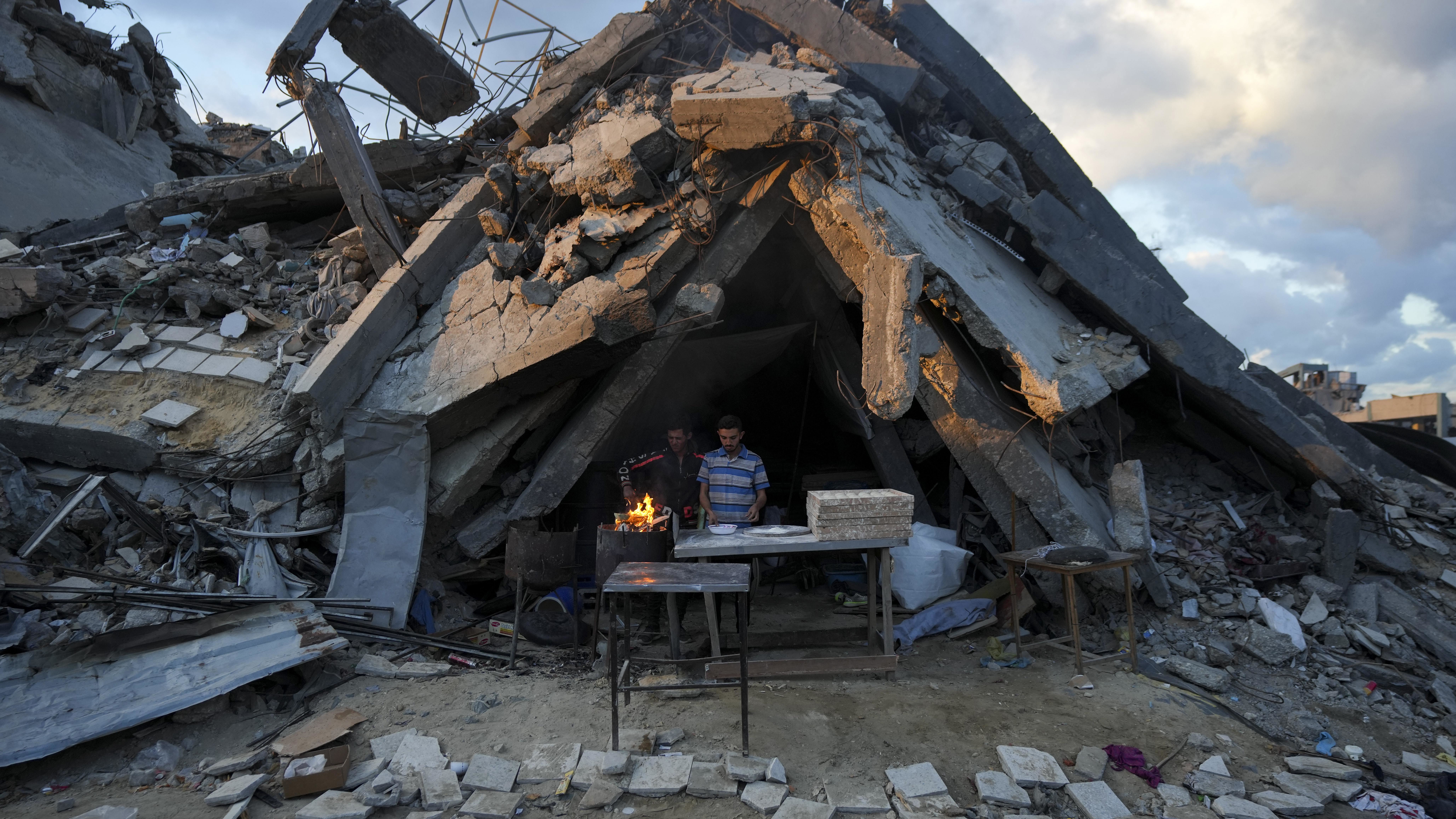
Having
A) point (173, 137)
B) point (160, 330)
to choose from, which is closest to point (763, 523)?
point (160, 330)

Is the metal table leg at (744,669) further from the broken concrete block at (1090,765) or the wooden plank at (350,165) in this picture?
the wooden plank at (350,165)

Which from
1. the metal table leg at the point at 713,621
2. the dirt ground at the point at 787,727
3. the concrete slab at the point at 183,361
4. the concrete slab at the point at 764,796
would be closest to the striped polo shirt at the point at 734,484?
the metal table leg at the point at 713,621

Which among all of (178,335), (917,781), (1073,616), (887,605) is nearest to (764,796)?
(917,781)

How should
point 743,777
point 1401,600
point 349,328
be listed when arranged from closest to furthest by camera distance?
1. point 743,777
2. point 1401,600
3. point 349,328

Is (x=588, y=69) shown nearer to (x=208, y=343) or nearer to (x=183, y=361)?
(x=208, y=343)

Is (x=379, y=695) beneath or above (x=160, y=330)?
beneath

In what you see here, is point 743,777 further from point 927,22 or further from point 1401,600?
point 927,22

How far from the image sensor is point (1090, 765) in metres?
3.79

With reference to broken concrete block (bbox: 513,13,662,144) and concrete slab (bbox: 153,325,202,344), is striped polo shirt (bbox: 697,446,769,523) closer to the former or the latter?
broken concrete block (bbox: 513,13,662,144)

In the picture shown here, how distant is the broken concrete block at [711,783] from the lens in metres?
3.64

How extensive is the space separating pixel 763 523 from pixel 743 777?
3.16m

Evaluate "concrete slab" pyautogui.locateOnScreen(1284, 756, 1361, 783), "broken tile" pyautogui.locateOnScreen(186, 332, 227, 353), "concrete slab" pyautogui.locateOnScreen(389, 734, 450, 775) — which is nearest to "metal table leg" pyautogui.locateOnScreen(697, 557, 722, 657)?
"concrete slab" pyautogui.locateOnScreen(389, 734, 450, 775)

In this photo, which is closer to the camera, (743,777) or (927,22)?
(743,777)

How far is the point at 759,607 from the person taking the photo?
22.8ft
